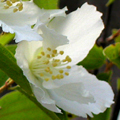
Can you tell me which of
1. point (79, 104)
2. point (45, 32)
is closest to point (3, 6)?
point (45, 32)

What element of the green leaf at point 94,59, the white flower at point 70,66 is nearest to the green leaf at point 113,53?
the green leaf at point 94,59

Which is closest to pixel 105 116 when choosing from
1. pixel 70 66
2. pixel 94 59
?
pixel 94 59

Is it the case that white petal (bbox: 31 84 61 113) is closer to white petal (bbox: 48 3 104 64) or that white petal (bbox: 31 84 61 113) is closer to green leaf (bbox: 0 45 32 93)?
green leaf (bbox: 0 45 32 93)

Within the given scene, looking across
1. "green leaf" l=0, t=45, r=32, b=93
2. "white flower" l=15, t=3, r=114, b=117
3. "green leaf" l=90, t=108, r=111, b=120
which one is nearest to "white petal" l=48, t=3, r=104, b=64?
"white flower" l=15, t=3, r=114, b=117

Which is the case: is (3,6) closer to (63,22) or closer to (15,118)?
(63,22)

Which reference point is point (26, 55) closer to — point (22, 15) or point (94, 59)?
point (22, 15)

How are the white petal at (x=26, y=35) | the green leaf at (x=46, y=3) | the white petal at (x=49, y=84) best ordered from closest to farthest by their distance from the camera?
1. the white petal at (x=26, y=35)
2. the white petal at (x=49, y=84)
3. the green leaf at (x=46, y=3)

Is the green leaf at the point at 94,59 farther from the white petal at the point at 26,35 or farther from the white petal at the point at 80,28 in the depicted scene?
the white petal at the point at 26,35
